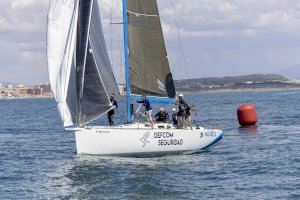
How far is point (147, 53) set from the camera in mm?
33844

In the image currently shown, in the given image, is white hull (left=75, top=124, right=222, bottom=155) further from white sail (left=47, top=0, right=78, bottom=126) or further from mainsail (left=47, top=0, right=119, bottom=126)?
Answer: white sail (left=47, top=0, right=78, bottom=126)

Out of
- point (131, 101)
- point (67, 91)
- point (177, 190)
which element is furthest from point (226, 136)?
point (177, 190)

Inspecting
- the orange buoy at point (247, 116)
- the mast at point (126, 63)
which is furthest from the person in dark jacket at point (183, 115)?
the orange buoy at point (247, 116)

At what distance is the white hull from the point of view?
31188 mm

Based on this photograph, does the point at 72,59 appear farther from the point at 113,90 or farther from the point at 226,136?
the point at 226,136

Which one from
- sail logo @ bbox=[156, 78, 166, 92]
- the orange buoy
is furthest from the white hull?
the orange buoy

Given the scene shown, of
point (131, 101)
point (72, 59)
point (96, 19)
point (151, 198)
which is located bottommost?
point (151, 198)

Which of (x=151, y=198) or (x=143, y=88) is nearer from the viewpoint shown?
(x=151, y=198)

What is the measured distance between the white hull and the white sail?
141cm

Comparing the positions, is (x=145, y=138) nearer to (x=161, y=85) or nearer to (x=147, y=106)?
(x=147, y=106)

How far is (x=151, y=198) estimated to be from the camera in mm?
23391

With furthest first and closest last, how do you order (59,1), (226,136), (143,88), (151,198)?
1. (226,136)
2. (143,88)
3. (59,1)
4. (151,198)

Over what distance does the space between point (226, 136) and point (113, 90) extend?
15.3 m

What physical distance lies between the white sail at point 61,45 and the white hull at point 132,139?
141 cm
